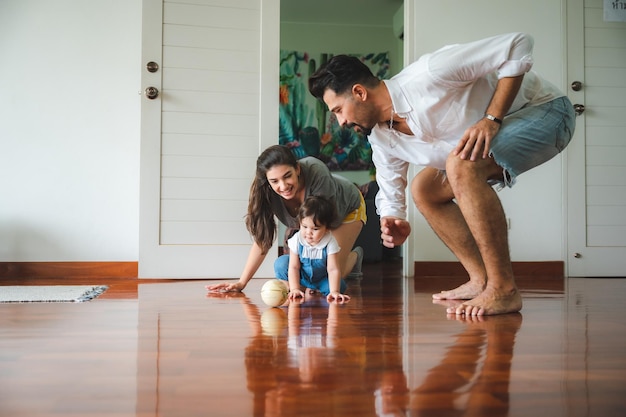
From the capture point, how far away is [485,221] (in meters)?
1.82

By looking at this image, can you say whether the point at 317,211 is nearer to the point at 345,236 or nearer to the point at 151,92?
the point at 345,236

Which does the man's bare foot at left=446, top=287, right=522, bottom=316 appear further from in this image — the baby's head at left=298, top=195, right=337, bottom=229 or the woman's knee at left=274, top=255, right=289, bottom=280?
the woman's knee at left=274, top=255, right=289, bottom=280

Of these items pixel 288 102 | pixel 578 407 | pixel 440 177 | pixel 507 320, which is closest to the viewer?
pixel 578 407

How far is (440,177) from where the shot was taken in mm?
2205

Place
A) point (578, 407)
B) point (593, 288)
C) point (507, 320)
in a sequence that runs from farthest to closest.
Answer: point (593, 288) < point (507, 320) < point (578, 407)

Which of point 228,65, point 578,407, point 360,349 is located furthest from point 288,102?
point 578,407

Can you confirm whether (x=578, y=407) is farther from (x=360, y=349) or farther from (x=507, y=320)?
(x=507, y=320)

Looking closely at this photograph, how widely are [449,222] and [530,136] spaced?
18.4 inches

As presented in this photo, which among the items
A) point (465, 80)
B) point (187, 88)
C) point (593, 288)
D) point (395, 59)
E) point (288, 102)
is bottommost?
point (593, 288)

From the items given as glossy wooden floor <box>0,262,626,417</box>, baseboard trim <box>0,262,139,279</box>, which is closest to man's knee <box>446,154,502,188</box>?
glossy wooden floor <box>0,262,626,417</box>

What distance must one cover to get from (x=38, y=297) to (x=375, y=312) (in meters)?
1.28

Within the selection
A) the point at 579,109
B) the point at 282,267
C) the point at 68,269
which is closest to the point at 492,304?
the point at 282,267

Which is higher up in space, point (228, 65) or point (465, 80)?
point (228, 65)

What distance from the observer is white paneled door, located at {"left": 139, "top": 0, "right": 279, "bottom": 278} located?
11.1 feet
